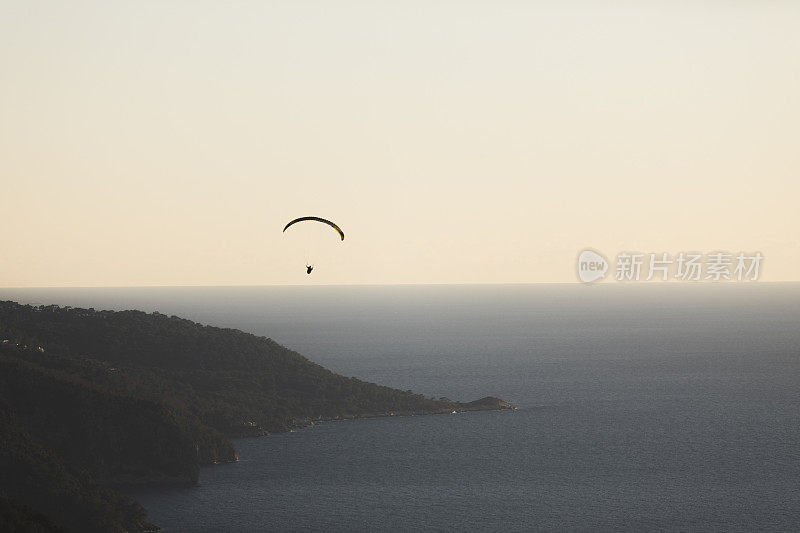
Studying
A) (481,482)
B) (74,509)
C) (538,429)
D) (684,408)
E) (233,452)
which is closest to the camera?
(74,509)

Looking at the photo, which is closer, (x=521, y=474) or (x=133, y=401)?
(x=133, y=401)

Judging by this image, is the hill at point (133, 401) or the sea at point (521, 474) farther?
the sea at point (521, 474)

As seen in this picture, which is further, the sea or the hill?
the sea

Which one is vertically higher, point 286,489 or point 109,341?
point 109,341

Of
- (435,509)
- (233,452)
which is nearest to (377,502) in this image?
(435,509)

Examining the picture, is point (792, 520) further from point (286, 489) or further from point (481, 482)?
point (286, 489)

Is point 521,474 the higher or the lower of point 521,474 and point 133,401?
the lower

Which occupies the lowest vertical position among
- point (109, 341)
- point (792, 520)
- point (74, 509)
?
point (74, 509)

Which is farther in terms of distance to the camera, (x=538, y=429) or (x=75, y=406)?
(x=538, y=429)

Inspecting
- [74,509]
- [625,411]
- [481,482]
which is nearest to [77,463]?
[74,509]

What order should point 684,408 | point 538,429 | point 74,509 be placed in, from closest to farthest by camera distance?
point 74,509 < point 538,429 < point 684,408

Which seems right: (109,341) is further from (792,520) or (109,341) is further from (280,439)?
(792,520)
